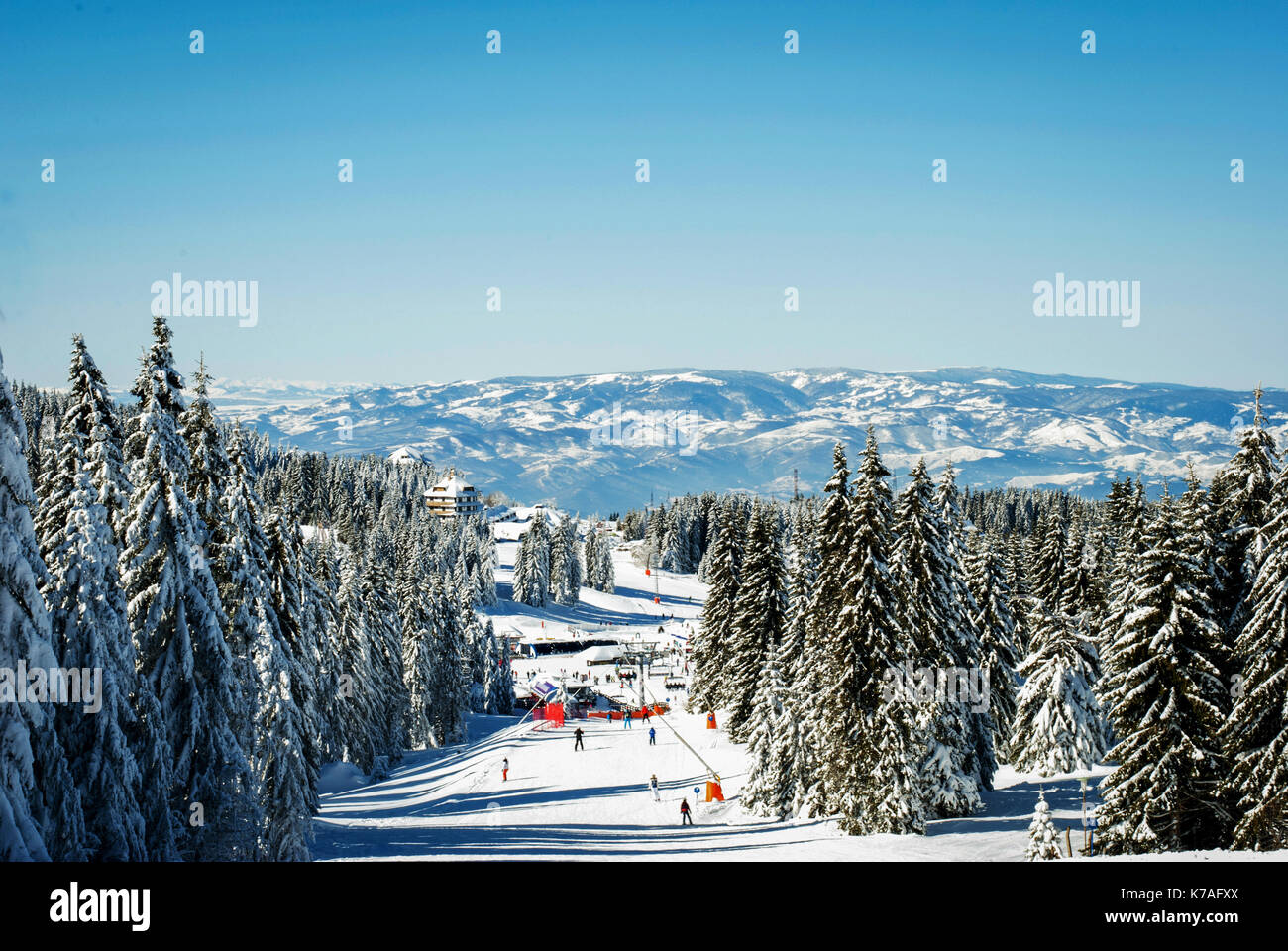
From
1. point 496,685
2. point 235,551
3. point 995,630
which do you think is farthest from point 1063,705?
point 496,685

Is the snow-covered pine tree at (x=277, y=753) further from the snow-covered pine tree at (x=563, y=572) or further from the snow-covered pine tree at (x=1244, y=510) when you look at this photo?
the snow-covered pine tree at (x=563, y=572)

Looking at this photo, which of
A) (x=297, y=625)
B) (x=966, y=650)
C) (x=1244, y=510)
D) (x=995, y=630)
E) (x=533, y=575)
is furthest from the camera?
(x=533, y=575)

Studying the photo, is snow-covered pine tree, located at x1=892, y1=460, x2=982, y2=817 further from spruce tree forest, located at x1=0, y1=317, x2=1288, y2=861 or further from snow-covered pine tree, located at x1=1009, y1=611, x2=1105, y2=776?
snow-covered pine tree, located at x1=1009, y1=611, x2=1105, y2=776

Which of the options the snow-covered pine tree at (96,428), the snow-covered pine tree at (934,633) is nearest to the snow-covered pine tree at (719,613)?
the snow-covered pine tree at (934,633)

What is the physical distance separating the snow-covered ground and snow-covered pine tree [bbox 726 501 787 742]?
2481 mm

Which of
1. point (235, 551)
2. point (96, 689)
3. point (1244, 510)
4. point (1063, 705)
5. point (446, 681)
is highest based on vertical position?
point (1244, 510)

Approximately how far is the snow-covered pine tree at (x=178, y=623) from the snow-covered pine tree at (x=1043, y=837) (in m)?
18.9

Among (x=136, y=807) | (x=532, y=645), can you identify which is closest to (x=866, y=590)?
(x=136, y=807)

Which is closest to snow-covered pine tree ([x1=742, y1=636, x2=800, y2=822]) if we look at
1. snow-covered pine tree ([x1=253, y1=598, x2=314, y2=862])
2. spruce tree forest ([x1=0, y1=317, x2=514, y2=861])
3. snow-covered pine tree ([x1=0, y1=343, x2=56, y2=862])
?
spruce tree forest ([x1=0, y1=317, x2=514, y2=861])

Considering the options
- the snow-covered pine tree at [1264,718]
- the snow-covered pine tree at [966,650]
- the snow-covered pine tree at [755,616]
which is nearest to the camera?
the snow-covered pine tree at [1264,718]

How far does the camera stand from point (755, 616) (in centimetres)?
4975

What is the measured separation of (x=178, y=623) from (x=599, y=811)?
22519mm

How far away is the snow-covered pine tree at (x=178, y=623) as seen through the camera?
21.2m

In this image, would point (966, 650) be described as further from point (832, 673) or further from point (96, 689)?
point (96, 689)
